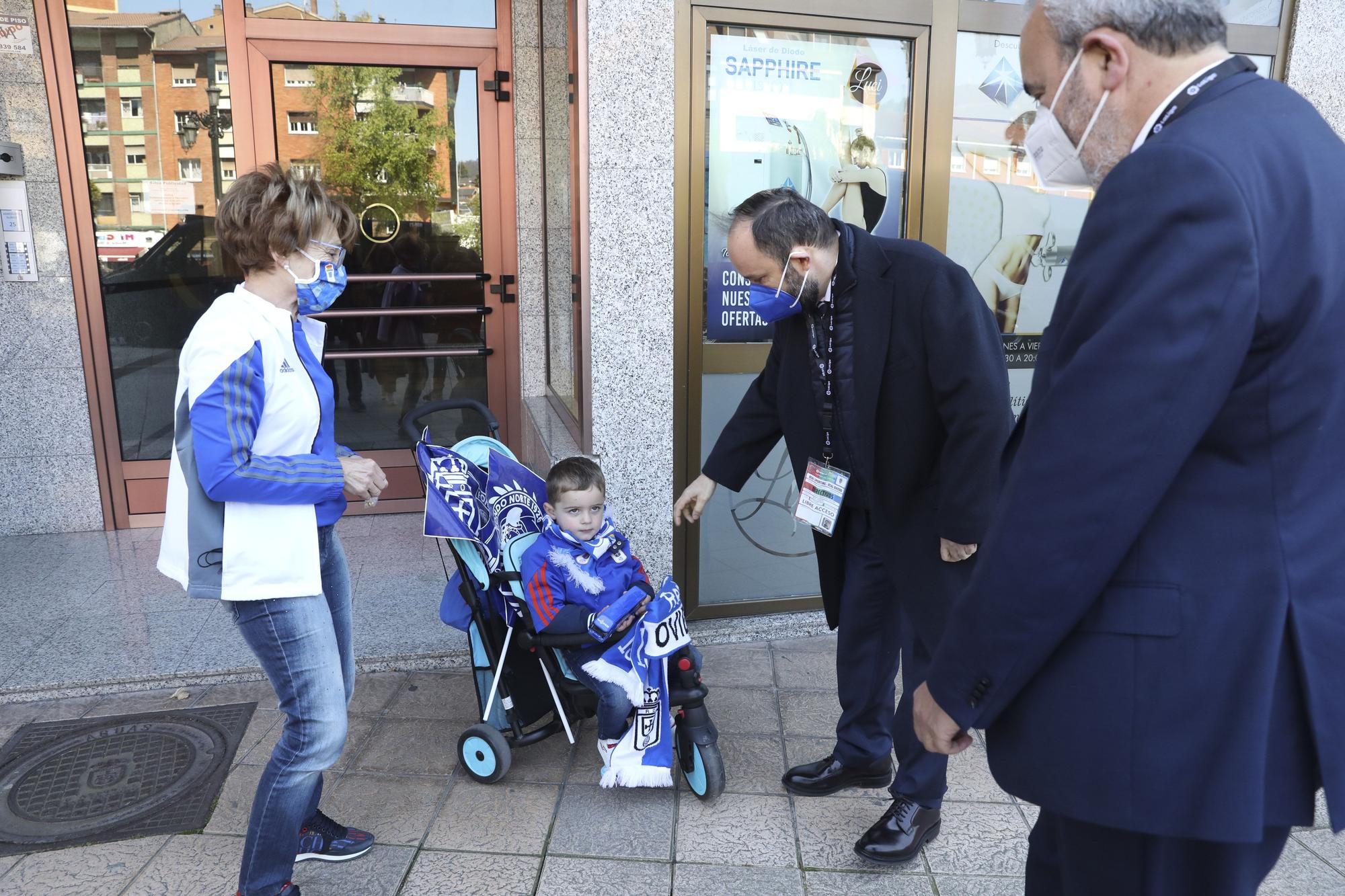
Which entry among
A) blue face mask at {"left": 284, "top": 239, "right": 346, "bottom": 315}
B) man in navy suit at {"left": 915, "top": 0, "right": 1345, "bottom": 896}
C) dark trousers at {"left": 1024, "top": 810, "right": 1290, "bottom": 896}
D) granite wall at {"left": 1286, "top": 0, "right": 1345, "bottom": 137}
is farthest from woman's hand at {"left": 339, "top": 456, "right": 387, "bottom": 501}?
granite wall at {"left": 1286, "top": 0, "right": 1345, "bottom": 137}

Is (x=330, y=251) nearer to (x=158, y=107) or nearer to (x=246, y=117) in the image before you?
(x=246, y=117)

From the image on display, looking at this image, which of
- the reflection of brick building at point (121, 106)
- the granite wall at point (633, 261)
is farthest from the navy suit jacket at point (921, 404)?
Result: the reflection of brick building at point (121, 106)

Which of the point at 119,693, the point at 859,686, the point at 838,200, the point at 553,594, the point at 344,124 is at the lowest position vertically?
the point at 119,693

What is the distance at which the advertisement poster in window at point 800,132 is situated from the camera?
4.07 metres

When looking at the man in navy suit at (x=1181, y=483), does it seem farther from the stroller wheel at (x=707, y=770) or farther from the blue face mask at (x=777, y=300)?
the stroller wheel at (x=707, y=770)

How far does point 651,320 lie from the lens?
13.3 ft

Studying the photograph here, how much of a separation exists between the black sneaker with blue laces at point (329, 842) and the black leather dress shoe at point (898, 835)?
4.93 ft

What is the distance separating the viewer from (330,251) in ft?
8.13

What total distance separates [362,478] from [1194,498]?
1.86m

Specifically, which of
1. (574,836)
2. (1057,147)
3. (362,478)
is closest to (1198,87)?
(1057,147)

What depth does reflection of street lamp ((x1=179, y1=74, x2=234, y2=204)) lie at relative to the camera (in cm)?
543

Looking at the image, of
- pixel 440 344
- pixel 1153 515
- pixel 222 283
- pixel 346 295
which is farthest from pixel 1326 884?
pixel 222 283

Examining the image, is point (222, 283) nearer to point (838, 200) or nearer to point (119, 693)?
point (119, 693)

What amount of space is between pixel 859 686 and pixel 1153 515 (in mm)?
1881
